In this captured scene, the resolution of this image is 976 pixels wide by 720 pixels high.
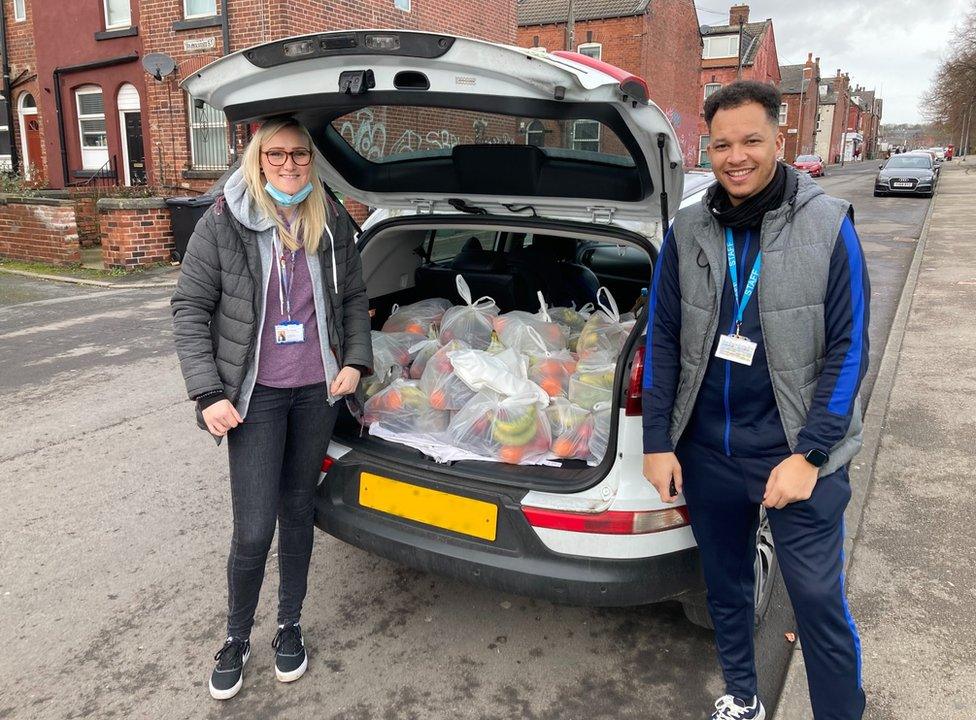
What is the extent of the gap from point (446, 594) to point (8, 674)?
158 centimetres

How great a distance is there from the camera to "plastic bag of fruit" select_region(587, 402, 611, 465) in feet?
Result: 8.58

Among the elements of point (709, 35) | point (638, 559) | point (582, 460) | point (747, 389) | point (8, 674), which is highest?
point (709, 35)

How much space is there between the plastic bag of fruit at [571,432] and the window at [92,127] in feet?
56.3

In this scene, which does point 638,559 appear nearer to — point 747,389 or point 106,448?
point 747,389

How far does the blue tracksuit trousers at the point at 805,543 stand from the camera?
1.97 metres

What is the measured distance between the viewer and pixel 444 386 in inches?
114

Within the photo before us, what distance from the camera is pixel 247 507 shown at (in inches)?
96.5

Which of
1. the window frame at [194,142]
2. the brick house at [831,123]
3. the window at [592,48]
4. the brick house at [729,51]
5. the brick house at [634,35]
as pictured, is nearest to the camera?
the window frame at [194,142]

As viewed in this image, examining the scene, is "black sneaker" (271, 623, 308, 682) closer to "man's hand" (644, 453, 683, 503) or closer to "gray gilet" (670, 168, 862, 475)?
Result: "man's hand" (644, 453, 683, 503)

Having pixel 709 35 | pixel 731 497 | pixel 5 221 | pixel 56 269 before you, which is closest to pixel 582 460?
pixel 731 497

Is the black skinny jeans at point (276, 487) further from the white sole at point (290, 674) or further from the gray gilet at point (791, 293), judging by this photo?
the gray gilet at point (791, 293)

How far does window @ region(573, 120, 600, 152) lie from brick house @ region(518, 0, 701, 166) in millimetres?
26656

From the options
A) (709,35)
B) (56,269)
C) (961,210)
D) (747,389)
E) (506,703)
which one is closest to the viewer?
(747,389)

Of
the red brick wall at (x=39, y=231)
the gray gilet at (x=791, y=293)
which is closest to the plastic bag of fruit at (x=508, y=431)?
the gray gilet at (x=791, y=293)
